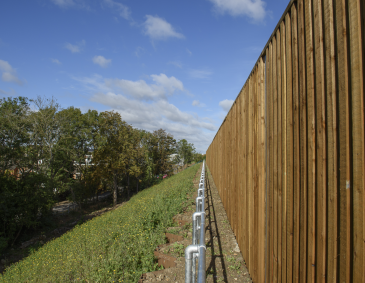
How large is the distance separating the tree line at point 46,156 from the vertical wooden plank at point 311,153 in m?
17.3

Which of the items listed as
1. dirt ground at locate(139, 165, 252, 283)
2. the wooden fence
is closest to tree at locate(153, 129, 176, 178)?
dirt ground at locate(139, 165, 252, 283)

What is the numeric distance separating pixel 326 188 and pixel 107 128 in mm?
24720

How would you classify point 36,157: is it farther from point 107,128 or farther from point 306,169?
point 306,169

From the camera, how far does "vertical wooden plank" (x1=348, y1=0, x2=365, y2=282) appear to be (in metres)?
0.91

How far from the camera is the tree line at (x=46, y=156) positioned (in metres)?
15.7

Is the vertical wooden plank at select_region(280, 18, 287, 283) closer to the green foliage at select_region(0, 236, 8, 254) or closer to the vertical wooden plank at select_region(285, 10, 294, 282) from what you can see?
the vertical wooden plank at select_region(285, 10, 294, 282)

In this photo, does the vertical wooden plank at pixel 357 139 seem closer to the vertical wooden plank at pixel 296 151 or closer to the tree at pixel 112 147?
the vertical wooden plank at pixel 296 151

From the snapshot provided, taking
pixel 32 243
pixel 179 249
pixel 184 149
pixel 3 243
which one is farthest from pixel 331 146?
pixel 184 149

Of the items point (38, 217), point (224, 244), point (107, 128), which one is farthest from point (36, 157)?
point (224, 244)

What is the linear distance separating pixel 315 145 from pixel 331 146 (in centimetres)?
15

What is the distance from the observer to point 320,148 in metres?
1.18

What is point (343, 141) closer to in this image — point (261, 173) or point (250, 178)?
point (261, 173)

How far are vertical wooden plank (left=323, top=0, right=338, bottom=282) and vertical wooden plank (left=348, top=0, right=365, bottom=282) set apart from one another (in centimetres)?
11

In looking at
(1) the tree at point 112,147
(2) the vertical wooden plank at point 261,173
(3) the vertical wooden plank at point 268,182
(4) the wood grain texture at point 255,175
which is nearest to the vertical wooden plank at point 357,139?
(3) the vertical wooden plank at point 268,182
